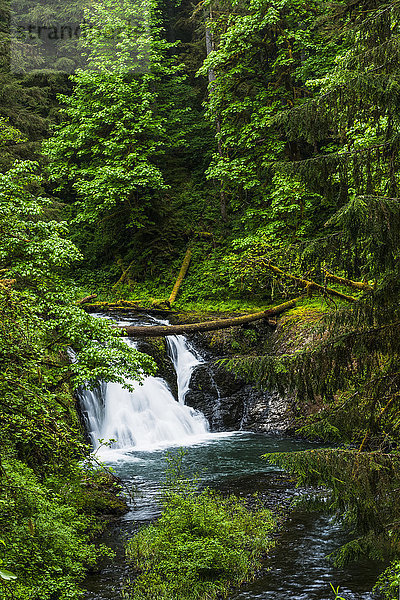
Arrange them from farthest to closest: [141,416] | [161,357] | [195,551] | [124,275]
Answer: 1. [124,275]
2. [161,357]
3. [141,416]
4. [195,551]

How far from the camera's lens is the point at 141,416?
12.7m

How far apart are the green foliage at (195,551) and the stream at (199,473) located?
7.5 inches

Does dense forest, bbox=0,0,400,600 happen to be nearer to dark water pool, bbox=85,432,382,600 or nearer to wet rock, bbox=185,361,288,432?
dark water pool, bbox=85,432,382,600

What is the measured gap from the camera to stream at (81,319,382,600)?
18.9 feet

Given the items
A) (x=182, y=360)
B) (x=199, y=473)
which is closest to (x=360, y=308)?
(x=199, y=473)

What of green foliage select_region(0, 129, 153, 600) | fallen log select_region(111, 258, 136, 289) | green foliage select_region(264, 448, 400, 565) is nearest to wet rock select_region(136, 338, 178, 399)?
green foliage select_region(0, 129, 153, 600)

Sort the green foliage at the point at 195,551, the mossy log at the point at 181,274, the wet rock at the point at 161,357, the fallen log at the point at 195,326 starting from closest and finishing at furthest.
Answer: the green foliage at the point at 195,551 → the fallen log at the point at 195,326 → the wet rock at the point at 161,357 → the mossy log at the point at 181,274

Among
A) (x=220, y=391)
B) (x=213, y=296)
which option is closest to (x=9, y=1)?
(x=213, y=296)

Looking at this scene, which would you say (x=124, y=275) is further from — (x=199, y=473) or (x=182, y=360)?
(x=199, y=473)

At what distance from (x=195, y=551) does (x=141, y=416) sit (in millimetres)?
6894

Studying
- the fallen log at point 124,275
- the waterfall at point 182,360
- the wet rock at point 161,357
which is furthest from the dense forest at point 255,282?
the wet rock at point 161,357

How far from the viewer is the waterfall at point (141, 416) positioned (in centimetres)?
1202

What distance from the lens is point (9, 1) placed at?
23359 millimetres

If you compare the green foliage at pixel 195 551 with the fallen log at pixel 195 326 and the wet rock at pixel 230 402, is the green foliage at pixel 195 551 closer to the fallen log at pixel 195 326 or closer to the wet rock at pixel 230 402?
the fallen log at pixel 195 326
